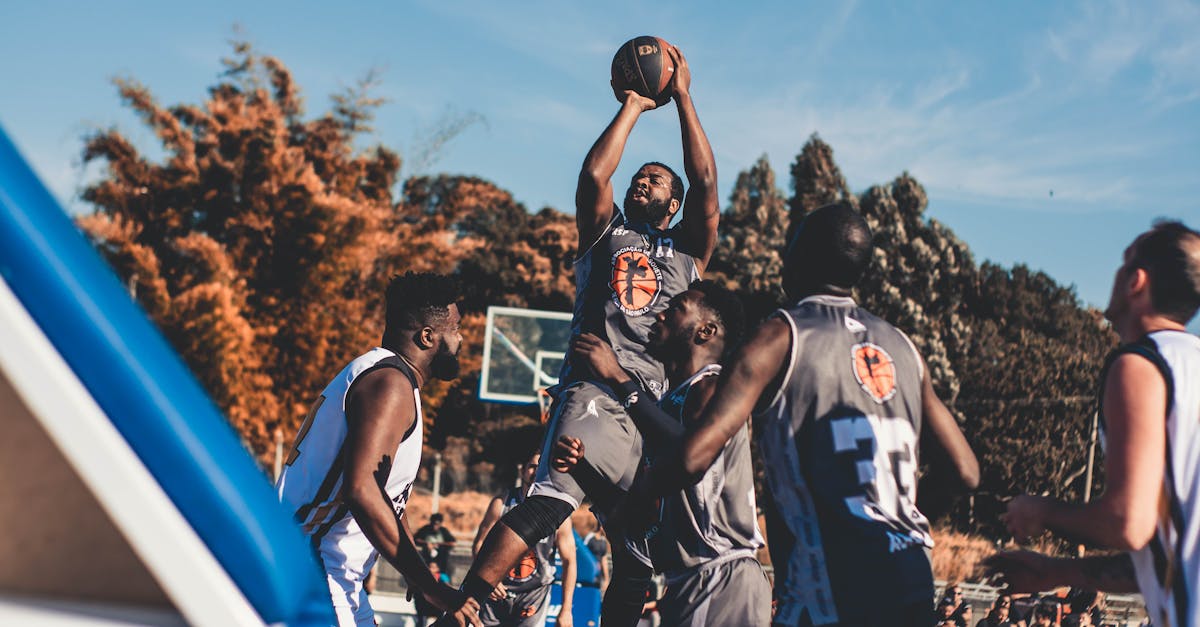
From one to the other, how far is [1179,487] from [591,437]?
9.27 ft

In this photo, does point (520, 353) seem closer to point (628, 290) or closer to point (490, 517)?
point (490, 517)

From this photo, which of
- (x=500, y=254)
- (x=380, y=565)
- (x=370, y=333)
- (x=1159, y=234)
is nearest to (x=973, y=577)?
(x=380, y=565)

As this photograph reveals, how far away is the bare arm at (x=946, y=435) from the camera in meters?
3.83

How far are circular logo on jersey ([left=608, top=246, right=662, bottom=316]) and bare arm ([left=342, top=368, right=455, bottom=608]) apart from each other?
1.50 meters

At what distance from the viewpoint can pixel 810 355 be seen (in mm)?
3547

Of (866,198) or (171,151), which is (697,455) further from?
(866,198)

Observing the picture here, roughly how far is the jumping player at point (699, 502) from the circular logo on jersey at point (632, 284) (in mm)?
741

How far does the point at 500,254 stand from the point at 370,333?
14782mm

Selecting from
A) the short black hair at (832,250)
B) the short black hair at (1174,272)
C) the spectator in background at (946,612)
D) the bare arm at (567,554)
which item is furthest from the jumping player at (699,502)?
the spectator in background at (946,612)

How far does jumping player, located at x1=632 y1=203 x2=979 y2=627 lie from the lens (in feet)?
11.3

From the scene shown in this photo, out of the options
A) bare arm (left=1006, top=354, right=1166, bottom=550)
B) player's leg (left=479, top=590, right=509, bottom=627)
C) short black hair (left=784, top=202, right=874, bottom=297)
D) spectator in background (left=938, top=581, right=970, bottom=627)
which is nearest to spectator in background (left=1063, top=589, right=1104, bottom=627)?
spectator in background (left=938, top=581, right=970, bottom=627)

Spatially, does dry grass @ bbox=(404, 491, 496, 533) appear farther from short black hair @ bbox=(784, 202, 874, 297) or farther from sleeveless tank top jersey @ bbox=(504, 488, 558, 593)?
short black hair @ bbox=(784, 202, 874, 297)

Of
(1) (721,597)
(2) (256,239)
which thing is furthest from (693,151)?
(2) (256,239)

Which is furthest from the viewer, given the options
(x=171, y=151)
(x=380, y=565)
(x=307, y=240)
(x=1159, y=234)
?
(x=171, y=151)
